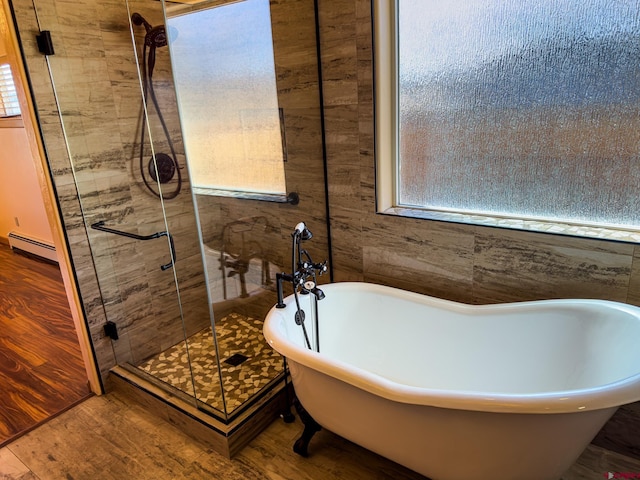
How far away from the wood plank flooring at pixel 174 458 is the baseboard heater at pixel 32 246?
259 cm

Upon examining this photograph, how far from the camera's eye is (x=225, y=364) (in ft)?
7.06

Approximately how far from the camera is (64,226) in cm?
210

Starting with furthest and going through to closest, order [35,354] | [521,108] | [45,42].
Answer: [35,354]
[45,42]
[521,108]

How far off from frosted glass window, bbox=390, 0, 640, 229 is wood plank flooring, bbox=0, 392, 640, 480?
1152 mm

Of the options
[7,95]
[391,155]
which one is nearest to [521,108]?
[391,155]

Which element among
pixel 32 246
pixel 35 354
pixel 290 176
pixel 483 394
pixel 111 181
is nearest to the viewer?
pixel 483 394

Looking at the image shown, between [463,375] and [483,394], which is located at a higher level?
[483,394]

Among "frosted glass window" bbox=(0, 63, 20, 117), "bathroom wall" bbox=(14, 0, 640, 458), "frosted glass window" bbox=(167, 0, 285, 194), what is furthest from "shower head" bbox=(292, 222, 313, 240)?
"frosted glass window" bbox=(0, 63, 20, 117)

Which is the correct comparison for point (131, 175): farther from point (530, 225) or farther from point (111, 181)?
point (530, 225)

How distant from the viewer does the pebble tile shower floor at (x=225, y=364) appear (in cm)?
207

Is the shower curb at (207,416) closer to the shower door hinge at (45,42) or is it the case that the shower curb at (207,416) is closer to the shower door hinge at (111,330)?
the shower door hinge at (111,330)

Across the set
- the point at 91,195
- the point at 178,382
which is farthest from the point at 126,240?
the point at 178,382

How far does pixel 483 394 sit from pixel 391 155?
4.31ft

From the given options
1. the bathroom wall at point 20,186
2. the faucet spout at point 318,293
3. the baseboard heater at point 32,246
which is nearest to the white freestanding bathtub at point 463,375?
the faucet spout at point 318,293
